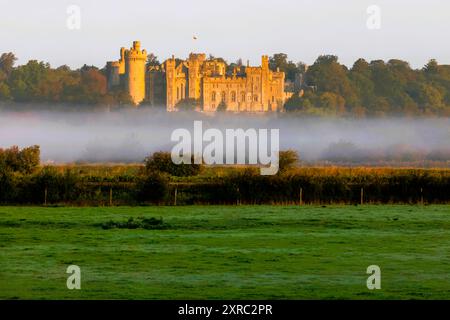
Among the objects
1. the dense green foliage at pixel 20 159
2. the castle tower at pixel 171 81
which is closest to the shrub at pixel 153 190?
the dense green foliage at pixel 20 159

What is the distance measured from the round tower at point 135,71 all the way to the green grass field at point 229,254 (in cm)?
11149

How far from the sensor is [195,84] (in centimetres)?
14812

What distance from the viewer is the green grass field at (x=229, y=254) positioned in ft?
60.4

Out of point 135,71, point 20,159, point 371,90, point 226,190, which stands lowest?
point 226,190

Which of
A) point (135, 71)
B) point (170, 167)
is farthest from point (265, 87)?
point (170, 167)

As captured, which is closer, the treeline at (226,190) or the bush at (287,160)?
the treeline at (226,190)

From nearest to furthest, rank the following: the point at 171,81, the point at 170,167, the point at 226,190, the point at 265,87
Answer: the point at 226,190
the point at 170,167
the point at 265,87
the point at 171,81

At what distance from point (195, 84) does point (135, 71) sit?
6.86 meters

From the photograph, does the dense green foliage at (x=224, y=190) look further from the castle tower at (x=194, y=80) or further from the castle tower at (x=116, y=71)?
the castle tower at (x=116, y=71)

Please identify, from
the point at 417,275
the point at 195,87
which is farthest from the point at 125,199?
the point at 195,87

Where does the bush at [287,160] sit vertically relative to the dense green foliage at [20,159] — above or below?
below

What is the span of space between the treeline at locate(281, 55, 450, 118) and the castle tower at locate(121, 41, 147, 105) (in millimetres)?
16184

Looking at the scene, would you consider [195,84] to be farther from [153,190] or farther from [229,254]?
[229,254]
